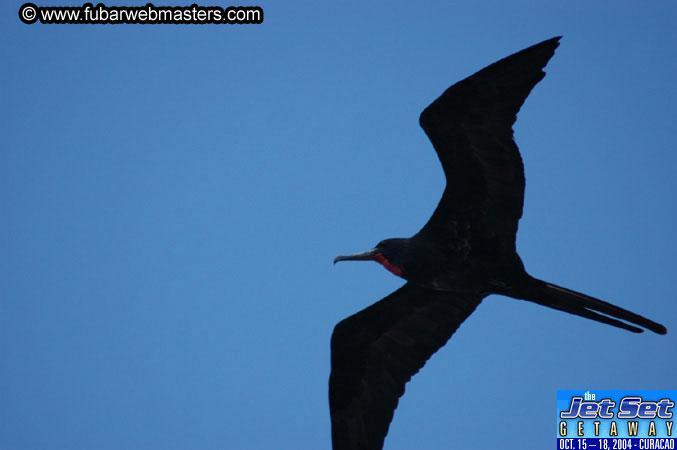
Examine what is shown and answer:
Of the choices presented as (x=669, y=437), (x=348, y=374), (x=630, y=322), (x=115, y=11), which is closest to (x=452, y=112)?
(x=630, y=322)

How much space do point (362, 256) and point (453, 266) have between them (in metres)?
0.69

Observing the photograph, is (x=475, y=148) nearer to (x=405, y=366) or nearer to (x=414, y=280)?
(x=414, y=280)

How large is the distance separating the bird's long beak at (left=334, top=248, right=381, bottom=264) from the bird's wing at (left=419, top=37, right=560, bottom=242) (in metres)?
0.46

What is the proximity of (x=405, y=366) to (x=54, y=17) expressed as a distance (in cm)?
525

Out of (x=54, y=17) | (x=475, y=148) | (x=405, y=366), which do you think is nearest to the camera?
(x=475, y=148)

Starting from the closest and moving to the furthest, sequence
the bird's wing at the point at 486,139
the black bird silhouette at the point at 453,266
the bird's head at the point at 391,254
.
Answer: the bird's wing at the point at 486,139, the black bird silhouette at the point at 453,266, the bird's head at the point at 391,254

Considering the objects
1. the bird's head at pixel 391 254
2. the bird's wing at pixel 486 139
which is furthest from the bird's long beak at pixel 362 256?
the bird's wing at pixel 486 139

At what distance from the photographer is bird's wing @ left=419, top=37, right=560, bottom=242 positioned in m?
5.16

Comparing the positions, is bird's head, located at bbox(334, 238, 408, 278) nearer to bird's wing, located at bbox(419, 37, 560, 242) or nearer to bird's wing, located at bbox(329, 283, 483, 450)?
bird's wing, located at bbox(419, 37, 560, 242)

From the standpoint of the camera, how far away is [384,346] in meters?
6.34

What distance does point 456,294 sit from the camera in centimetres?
627

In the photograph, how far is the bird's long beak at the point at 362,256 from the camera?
19.3 feet

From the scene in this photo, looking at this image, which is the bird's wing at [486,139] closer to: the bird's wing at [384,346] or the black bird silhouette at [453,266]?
the black bird silhouette at [453,266]

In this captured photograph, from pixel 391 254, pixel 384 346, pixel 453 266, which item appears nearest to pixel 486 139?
pixel 453 266
